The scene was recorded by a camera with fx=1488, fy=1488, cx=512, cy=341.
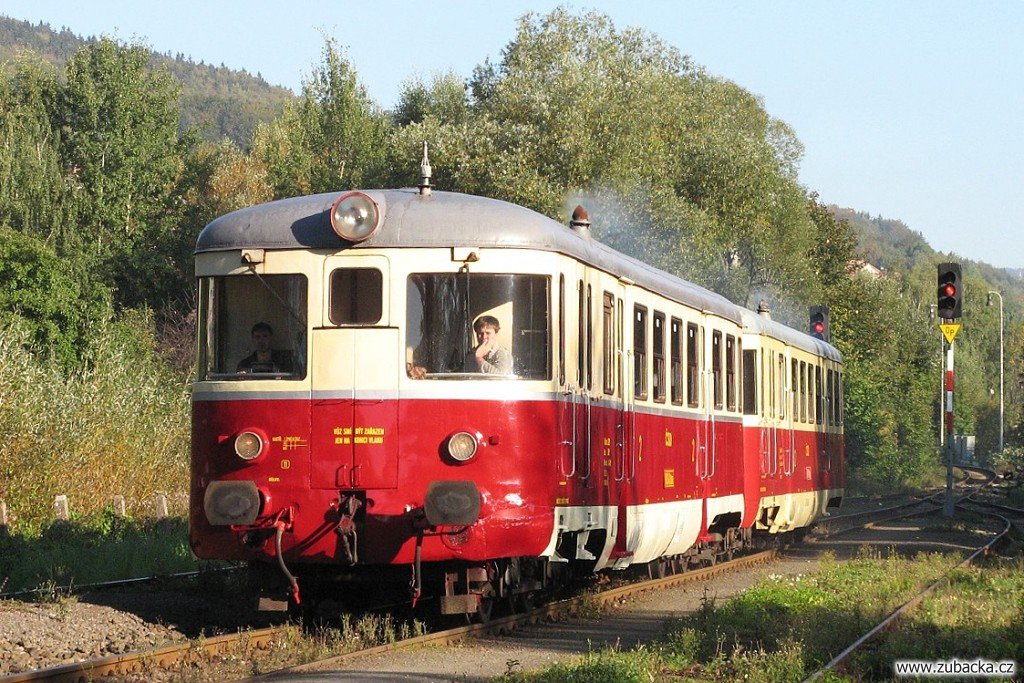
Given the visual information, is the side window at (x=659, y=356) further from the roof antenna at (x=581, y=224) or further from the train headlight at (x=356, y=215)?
the train headlight at (x=356, y=215)

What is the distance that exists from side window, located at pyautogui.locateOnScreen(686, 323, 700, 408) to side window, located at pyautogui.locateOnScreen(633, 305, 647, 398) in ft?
5.41

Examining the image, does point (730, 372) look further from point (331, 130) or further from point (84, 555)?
point (331, 130)

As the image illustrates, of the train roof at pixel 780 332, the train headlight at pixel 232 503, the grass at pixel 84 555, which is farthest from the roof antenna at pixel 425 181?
the train roof at pixel 780 332

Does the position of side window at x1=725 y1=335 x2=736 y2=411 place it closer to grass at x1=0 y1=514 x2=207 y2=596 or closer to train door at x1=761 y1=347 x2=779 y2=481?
train door at x1=761 y1=347 x2=779 y2=481

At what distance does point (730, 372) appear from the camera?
17031 mm

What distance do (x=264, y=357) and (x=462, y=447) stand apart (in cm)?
158

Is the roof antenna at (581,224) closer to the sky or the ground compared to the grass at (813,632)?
closer to the sky

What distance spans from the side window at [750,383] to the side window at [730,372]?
80cm

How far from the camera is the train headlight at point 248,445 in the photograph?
33.7 ft

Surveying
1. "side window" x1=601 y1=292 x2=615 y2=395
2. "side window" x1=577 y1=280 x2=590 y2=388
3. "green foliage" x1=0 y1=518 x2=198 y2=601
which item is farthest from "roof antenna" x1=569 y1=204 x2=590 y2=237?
"green foliage" x1=0 y1=518 x2=198 y2=601

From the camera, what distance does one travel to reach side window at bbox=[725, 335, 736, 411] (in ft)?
55.2

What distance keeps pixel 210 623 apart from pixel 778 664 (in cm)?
485

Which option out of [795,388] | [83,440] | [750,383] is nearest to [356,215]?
[750,383]

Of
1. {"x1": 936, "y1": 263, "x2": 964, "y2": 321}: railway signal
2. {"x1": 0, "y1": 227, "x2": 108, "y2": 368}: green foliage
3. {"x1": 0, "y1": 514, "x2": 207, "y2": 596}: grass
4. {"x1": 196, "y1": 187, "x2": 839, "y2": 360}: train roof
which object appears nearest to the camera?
{"x1": 196, "y1": 187, "x2": 839, "y2": 360}: train roof
